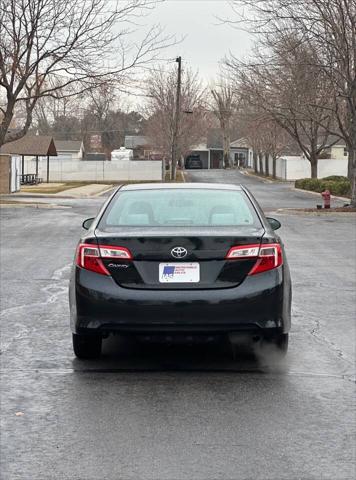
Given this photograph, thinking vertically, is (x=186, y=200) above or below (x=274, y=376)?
above

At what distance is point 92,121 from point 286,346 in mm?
110438

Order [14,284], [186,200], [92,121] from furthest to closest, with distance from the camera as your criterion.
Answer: [92,121]
[14,284]
[186,200]

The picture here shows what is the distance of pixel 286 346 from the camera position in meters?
7.15

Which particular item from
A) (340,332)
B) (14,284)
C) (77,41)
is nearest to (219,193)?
(340,332)

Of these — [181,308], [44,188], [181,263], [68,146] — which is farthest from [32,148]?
[181,308]

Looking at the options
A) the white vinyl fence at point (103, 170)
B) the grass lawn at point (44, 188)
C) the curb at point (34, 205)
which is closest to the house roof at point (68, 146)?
the white vinyl fence at point (103, 170)

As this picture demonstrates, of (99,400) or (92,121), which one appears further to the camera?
(92,121)

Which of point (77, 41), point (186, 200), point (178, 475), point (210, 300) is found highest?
point (77, 41)

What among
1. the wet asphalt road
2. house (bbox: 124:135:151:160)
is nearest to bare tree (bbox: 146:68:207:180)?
house (bbox: 124:135:151:160)

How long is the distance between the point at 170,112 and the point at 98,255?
64.3 metres

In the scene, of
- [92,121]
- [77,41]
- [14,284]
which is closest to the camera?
[14,284]

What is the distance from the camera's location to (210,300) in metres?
6.38

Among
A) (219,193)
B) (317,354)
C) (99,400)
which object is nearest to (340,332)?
(317,354)

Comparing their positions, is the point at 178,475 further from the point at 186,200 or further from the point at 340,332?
the point at 340,332
